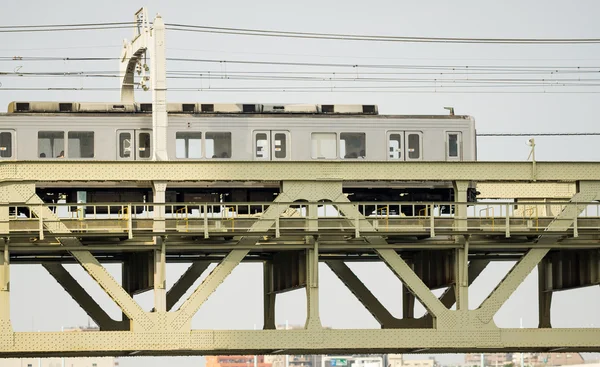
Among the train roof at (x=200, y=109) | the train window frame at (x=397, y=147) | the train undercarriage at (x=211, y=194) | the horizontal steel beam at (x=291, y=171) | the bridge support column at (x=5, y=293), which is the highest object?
the train roof at (x=200, y=109)

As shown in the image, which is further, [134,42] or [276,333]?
[134,42]

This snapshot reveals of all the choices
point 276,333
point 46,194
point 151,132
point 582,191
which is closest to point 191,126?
point 151,132

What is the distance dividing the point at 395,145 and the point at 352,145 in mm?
1702

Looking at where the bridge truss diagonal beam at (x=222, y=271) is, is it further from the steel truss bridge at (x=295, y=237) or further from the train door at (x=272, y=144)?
the train door at (x=272, y=144)

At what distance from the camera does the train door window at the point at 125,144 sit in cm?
5550

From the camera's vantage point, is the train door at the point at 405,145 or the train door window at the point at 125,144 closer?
the train door window at the point at 125,144

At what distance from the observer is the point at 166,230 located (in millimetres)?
48906

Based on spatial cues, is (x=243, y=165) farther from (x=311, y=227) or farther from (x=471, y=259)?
(x=471, y=259)

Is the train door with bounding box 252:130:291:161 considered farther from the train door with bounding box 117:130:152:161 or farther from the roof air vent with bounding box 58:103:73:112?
the roof air vent with bounding box 58:103:73:112

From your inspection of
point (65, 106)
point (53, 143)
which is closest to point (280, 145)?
point (65, 106)

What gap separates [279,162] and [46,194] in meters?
11.4

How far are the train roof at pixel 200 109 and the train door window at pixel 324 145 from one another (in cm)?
83

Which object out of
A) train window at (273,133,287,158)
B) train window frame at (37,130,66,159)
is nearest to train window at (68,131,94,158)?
train window frame at (37,130,66,159)

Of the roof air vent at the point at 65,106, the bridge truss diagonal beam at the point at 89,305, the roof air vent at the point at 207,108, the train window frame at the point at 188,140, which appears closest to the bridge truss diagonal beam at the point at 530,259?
the train window frame at the point at 188,140
